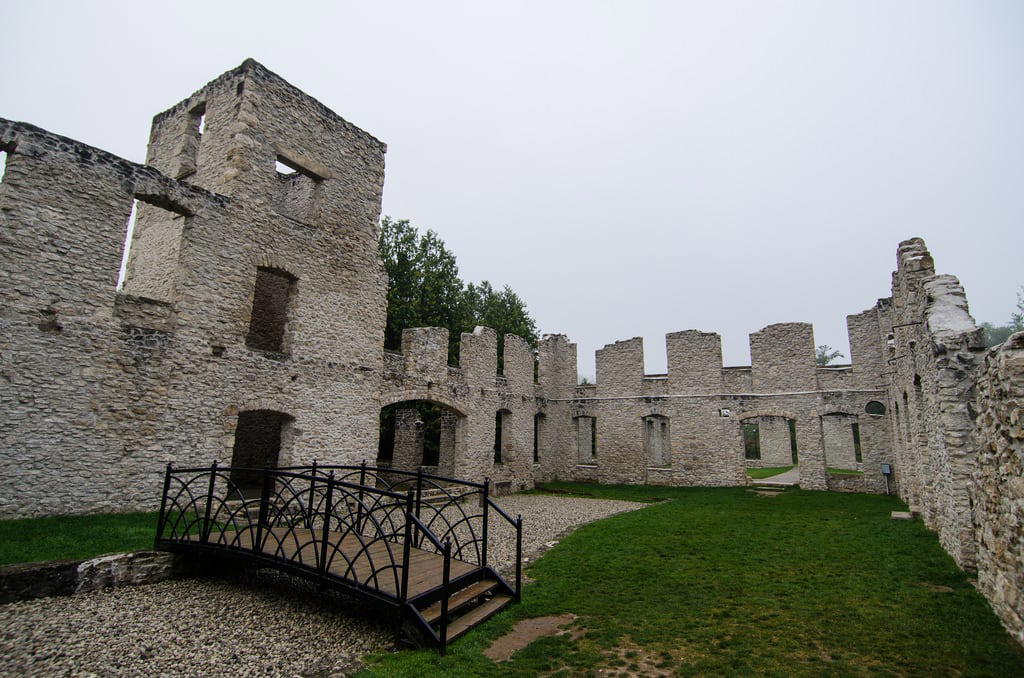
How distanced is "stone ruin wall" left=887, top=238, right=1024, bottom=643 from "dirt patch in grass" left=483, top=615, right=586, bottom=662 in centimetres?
351

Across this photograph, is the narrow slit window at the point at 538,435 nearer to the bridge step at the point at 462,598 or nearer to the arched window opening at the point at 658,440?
the arched window opening at the point at 658,440

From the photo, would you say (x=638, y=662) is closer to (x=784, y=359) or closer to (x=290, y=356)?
(x=290, y=356)

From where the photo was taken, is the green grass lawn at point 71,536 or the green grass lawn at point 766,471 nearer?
the green grass lawn at point 71,536

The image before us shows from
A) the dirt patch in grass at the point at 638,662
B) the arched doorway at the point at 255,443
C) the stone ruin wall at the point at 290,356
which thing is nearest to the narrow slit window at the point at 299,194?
the stone ruin wall at the point at 290,356

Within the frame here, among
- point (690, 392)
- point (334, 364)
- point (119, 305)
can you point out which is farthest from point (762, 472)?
point (119, 305)

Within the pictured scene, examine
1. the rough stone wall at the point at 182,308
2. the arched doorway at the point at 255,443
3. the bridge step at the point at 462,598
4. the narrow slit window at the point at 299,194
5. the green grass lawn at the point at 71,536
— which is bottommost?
the bridge step at the point at 462,598

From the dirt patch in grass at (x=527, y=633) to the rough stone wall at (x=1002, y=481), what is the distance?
3.50 meters

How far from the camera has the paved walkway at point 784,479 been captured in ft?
58.1

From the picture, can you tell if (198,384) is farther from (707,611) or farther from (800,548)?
(800,548)

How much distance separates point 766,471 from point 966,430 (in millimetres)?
19711

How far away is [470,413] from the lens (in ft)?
48.9

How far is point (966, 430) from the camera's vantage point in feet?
18.5

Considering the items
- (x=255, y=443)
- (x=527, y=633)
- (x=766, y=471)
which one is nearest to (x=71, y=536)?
(x=527, y=633)

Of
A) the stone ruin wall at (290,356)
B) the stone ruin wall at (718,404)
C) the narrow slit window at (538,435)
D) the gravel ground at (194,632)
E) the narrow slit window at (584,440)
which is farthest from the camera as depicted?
the narrow slit window at (584,440)
